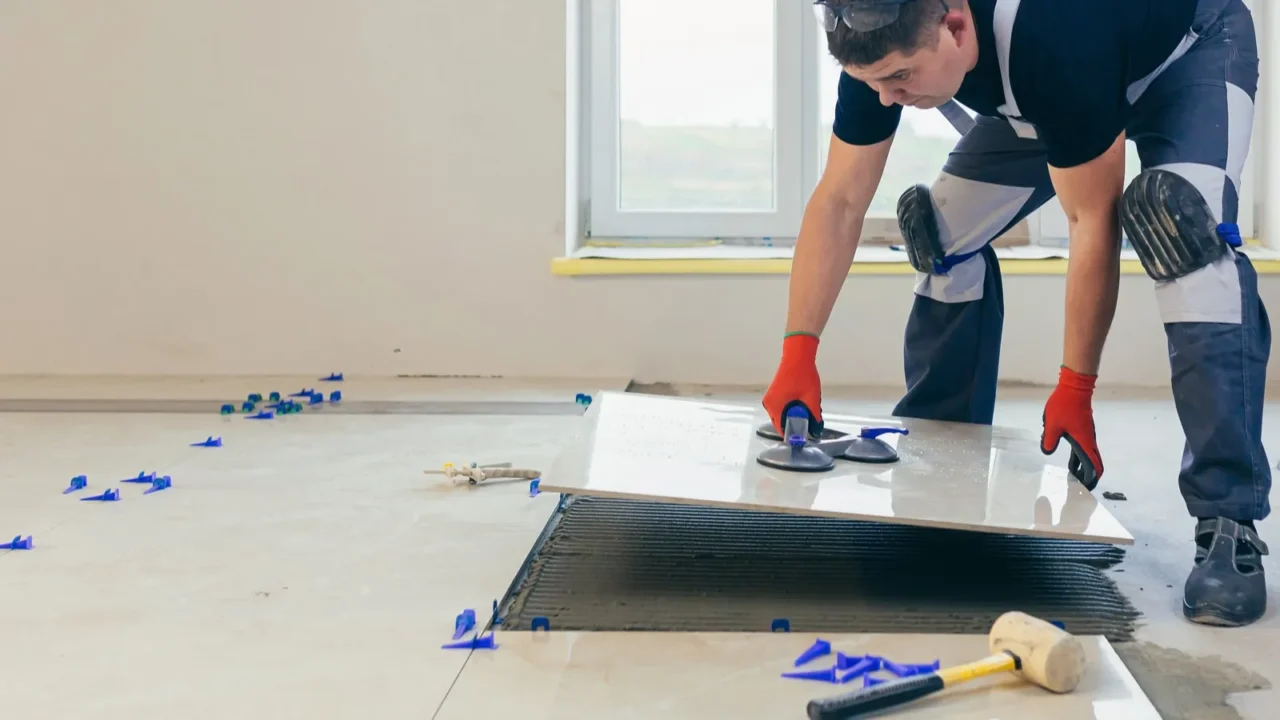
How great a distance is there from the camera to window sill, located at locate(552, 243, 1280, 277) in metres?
3.21

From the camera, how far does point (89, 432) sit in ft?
8.20

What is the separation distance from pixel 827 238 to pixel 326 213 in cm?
206

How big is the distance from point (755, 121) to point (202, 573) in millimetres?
2492

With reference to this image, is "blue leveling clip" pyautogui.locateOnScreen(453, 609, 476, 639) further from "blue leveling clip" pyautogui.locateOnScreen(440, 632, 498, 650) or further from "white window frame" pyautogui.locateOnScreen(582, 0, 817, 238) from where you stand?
"white window frame" pyautogui.locateOnScreen(582, 0, 817, 238)

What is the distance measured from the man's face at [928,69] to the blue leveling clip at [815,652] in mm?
628

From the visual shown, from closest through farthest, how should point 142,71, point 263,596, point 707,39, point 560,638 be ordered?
point 560,638 < point 263,596 < point 142,71 < point 707,39

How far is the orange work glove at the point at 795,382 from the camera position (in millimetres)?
1646

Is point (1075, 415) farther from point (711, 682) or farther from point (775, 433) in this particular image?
point (711, 682)

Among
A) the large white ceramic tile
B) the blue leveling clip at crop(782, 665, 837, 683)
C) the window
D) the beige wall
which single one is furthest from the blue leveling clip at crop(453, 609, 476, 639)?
the window

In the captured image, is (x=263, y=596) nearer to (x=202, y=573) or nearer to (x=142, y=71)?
(x=202, y=573)

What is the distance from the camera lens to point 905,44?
4.09ft

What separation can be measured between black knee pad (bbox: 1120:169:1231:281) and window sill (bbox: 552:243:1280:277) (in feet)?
5.84

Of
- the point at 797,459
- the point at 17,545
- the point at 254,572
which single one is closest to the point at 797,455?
the point at 797,459

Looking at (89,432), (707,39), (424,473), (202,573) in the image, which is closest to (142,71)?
(89,432)
